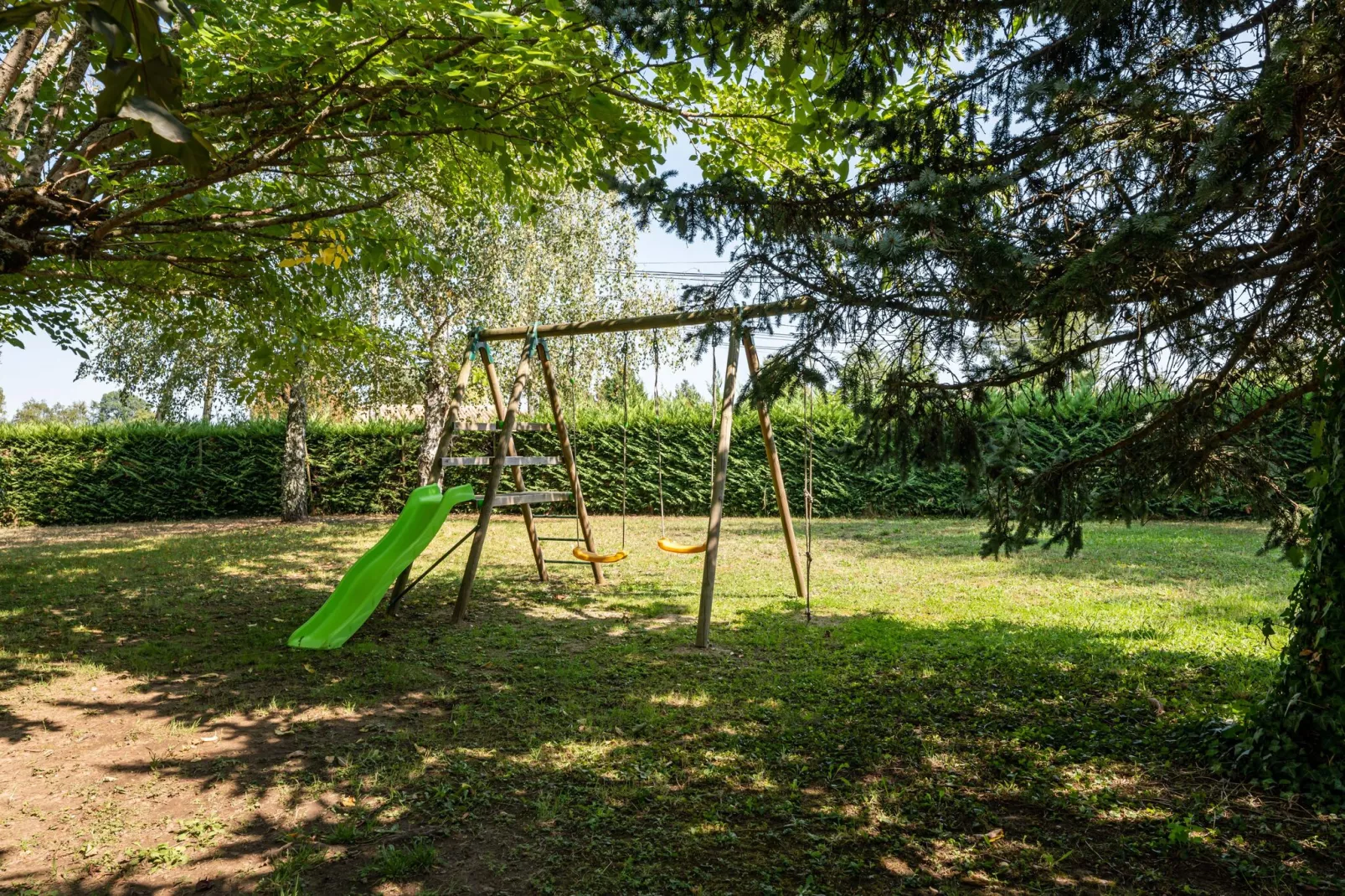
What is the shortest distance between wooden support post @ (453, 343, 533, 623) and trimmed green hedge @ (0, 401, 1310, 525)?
783 centimetres

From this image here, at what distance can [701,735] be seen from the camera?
3.65 metres

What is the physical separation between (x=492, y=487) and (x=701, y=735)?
2.98 meters

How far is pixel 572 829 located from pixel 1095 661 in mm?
3570

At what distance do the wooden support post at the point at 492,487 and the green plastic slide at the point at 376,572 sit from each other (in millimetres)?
270

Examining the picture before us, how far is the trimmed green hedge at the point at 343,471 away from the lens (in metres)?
14.3

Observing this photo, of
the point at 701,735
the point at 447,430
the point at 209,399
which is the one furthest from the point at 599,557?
the point at 209,399

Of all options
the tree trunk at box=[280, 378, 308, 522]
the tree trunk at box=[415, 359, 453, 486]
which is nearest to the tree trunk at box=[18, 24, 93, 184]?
the tree trunk at box=[280, 378, 308, 522]

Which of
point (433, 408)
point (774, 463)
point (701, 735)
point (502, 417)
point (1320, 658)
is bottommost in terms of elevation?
point (701, 735)

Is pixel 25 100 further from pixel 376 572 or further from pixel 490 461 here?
pixel 490 461

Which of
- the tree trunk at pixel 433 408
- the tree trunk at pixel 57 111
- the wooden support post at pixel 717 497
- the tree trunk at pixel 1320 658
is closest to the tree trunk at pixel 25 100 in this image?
the tree trunk at pixel 57 111

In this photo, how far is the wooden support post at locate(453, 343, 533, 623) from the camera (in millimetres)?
5902

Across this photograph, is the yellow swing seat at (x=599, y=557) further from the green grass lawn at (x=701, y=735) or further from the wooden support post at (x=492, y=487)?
the wooden support post at (x=492, y=487)

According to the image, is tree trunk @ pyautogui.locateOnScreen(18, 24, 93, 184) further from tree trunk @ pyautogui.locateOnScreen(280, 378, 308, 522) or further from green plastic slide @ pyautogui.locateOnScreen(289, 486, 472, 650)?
tree trunk @ pyautogui.locateOnScreen(280, 378, 308, 522)

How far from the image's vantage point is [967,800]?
9.75ft
